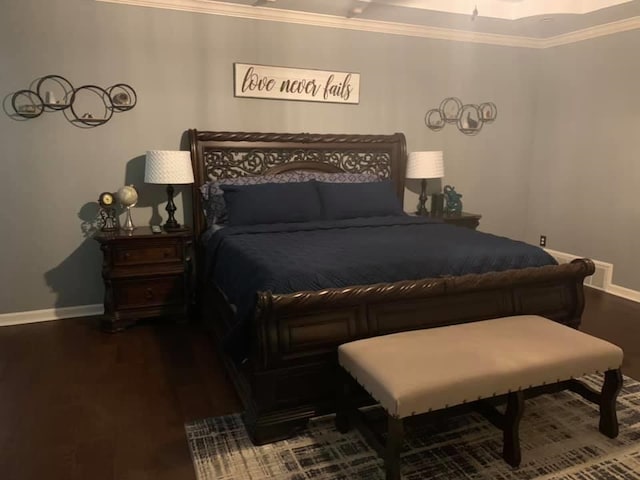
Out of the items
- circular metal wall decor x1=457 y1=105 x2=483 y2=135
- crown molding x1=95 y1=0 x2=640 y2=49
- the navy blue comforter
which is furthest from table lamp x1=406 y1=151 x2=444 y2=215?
crown molding x1=95 y1=0 x2=640 y2=49

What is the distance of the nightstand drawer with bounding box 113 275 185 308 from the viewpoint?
3.35 m

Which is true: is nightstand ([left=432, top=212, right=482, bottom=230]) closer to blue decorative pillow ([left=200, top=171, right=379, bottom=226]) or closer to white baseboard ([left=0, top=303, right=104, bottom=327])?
blue decorative pillow ([left=200, top=171, right=379, bottom=226])

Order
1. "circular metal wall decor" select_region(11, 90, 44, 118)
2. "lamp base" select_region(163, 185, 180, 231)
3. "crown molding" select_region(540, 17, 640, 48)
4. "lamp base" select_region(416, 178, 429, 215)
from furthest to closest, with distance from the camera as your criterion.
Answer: "lamp base" select_region(416, 178, 429, 215) → "crown molding" select_region(540, 17, 640, 48) → "lamp base" select_region(163, 185, 180, 231) → "circular metal wall decor" select_region(11, 90, 44, 118)

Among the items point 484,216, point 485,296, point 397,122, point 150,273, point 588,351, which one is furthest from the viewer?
point 484,216

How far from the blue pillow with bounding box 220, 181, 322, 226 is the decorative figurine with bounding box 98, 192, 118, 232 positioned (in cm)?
79

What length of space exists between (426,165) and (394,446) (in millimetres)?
2901

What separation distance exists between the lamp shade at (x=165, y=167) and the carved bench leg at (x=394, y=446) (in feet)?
7.65

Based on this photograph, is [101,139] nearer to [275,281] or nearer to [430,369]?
[275,281]

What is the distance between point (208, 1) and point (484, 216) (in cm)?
322

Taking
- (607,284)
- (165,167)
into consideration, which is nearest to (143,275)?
(165,167)

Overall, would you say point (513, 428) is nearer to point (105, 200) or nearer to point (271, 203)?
point (271, 203)

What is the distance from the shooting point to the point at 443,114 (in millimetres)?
4547

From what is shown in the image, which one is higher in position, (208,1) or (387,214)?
(208,1)

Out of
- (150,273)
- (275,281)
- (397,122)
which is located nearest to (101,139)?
(150,273)
